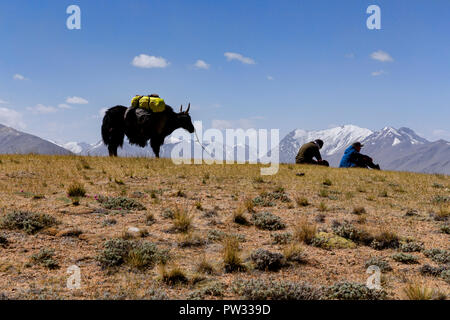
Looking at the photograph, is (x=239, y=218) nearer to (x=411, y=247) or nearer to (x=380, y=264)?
(x=380, y=264)

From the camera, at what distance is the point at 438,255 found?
695cm

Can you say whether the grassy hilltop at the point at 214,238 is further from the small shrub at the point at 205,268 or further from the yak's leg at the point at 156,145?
the yak's leg at the point at 156,145

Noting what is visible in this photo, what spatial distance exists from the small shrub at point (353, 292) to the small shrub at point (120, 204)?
5.73m

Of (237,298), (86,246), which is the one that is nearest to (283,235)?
(237,298)

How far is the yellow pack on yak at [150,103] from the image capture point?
19141 millimetres

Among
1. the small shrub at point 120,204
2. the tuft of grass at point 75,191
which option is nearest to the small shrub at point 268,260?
the small shrub at point 120,204

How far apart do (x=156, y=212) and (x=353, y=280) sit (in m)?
5.29

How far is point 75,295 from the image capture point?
5.05 metres

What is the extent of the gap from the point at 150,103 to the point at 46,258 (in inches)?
547

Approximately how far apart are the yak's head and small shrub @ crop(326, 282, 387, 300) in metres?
16.8

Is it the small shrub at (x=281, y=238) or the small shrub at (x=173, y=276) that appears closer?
the small shrub at (x=173, y=276)

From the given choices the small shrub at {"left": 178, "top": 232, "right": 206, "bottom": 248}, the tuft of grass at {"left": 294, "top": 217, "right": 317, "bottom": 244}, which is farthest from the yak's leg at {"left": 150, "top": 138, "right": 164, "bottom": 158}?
the tuft of grass at {"left": 294, "top": 217, "right": 317, "bottom": 244}

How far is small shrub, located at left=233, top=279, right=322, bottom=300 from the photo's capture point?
517 cm

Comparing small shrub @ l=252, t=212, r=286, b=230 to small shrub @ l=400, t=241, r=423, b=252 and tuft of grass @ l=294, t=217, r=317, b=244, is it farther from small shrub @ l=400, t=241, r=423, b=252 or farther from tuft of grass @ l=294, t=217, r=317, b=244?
small shrub @ l=400, t=241, r=423, b=252
